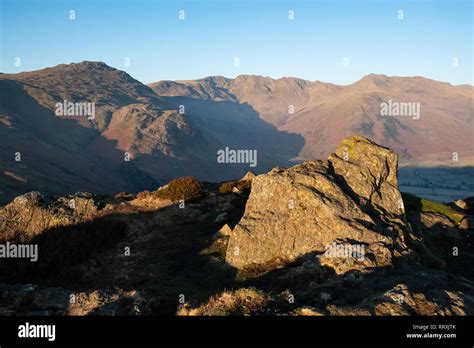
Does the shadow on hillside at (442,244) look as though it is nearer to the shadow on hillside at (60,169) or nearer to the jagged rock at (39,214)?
the jagged rock at (39,214)

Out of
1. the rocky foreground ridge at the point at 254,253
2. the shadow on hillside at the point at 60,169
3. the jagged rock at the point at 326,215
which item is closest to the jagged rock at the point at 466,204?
the rocky foreground ridge at the point at 254,253

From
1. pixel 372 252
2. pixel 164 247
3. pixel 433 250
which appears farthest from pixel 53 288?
pixel 433 250

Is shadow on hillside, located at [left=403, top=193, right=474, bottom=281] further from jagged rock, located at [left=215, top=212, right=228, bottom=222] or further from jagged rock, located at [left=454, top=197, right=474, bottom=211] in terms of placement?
jagged rock, located at [left=215, top=212, right=228, bottom=222]

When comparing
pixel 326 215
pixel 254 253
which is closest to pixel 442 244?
pixel 326 215

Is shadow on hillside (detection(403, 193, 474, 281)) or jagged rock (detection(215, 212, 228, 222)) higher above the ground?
jagged rock (detection(215, 212, 228, 222))

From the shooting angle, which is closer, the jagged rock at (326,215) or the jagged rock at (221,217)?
the jagged rock at (326,215)

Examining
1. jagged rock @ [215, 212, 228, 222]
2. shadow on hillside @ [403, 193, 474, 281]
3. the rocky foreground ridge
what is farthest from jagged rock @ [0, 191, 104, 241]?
shadow on hillside @ [403, 193, 474, 281]

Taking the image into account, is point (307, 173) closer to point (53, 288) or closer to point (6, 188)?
point (53, 288)
